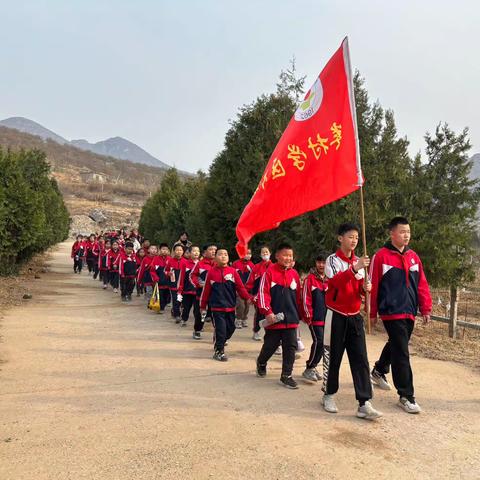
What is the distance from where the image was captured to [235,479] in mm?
3410

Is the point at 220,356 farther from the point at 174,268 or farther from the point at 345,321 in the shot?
the point at 174,268

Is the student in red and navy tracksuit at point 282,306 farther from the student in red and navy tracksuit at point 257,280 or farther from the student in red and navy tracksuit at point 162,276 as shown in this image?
the student in red and navy tracksuit at point 162,276

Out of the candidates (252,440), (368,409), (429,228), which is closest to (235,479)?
(252,440)

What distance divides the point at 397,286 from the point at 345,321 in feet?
2.31

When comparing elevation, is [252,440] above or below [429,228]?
below

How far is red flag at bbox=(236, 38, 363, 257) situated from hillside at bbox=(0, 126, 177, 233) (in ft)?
193

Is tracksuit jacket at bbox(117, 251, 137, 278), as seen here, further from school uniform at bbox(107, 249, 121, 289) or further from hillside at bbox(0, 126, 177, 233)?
hillside at bbox(0, 126, 177, 233)

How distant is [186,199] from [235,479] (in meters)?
22.6

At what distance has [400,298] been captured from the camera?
498 centimetres

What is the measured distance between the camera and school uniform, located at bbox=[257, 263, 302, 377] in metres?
5.88

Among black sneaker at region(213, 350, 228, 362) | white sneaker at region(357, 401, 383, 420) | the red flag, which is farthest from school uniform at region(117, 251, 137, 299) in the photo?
white sneaker at region(357, 401, 383, 420)

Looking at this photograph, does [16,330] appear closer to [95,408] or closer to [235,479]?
[95,408]

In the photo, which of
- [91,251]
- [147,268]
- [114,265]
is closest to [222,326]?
[147,268]

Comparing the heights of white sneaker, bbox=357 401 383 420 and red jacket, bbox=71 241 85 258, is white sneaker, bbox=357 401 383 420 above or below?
below
